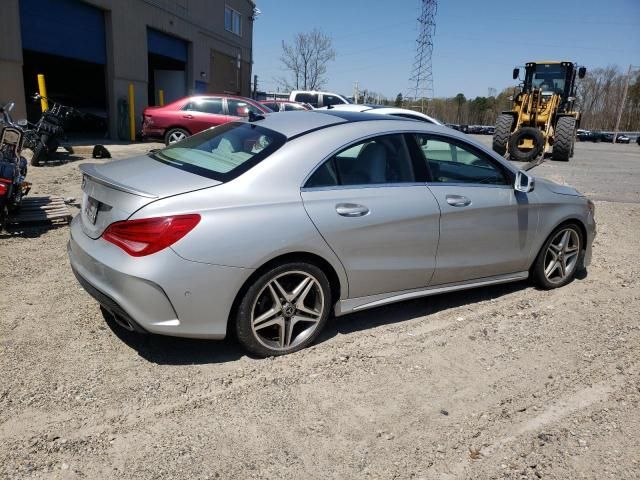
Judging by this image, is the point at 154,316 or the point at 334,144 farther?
the point at 334,144

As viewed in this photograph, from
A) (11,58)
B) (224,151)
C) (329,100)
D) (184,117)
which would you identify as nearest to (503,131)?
(329,100)

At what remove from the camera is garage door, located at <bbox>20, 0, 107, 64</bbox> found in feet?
45.2

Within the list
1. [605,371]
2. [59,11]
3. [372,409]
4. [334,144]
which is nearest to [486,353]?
[605,371]

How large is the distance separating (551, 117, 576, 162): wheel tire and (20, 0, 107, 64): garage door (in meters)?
15.6

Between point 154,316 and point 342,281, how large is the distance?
4.06ft

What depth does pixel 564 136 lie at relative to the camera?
16969 mm

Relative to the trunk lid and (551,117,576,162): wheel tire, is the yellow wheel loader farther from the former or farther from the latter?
the trunk lid

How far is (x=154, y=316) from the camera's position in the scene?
2871 millimetres

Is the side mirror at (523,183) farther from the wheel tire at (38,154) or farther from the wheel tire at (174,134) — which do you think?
→ the wheel tire at (174,134)

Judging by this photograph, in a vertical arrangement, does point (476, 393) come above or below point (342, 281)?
below

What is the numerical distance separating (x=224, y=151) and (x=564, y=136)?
16.2 meters

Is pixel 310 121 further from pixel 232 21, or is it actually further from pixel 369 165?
pixel 232 21

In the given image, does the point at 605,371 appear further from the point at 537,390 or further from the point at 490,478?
the point at 490,478

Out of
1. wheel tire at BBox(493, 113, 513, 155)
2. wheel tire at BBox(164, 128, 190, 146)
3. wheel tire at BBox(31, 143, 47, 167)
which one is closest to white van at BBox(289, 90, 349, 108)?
wheel tire at BBox(493, 113, 513, 155)
